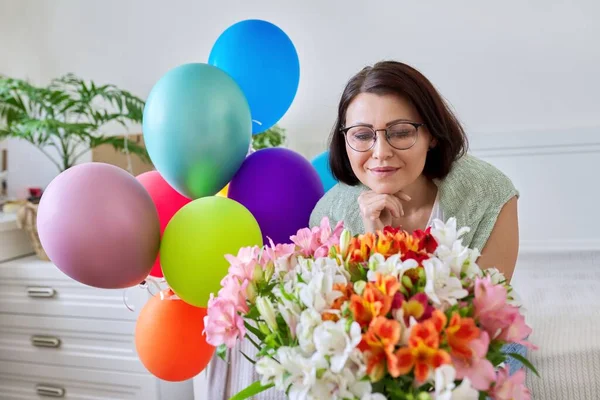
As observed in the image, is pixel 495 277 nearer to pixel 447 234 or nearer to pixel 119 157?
pixel 447 234

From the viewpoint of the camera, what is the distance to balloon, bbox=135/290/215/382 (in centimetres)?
124

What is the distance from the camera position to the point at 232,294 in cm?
65

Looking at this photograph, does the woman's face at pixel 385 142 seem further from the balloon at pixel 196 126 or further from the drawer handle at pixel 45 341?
the drawer handle at pixel 45 341

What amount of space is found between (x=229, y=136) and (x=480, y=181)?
51 centimetres

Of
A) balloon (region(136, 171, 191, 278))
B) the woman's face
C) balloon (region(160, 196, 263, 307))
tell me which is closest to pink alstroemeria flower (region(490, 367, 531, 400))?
the woman's face

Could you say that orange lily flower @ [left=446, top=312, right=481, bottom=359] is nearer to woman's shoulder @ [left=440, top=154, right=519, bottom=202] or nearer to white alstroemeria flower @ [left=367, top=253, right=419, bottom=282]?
white alstroemeria flower @ [left=367, top=253, right=419, bottom=282]

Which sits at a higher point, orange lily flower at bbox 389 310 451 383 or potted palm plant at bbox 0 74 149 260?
orange lily flower at bbox 389 310 451 383

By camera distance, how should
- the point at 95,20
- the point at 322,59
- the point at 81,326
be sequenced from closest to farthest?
the point at 81,326
the point at 322,59
the point at 95,20

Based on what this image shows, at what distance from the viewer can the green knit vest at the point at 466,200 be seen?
1.13 m

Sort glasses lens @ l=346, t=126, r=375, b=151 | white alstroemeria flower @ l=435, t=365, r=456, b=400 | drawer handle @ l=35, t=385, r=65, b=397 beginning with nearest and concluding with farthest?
white alstroemeria flower @ l=435, t=365, r=456, b=400 → glasses lens @ l=346, t=126, r=375, b=151 → drawer handle @ l=35, t=385, r=65, b=397

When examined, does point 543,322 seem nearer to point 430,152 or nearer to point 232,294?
point 430,152

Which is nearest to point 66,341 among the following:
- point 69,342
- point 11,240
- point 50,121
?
point 69,342

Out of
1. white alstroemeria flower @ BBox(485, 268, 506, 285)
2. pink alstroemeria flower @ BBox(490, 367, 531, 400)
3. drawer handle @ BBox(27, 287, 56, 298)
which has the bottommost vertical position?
drawer handle @ BBox(27, 287, 56, 298)

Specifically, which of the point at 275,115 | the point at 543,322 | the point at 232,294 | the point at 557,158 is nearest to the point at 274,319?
the point at 232,294
